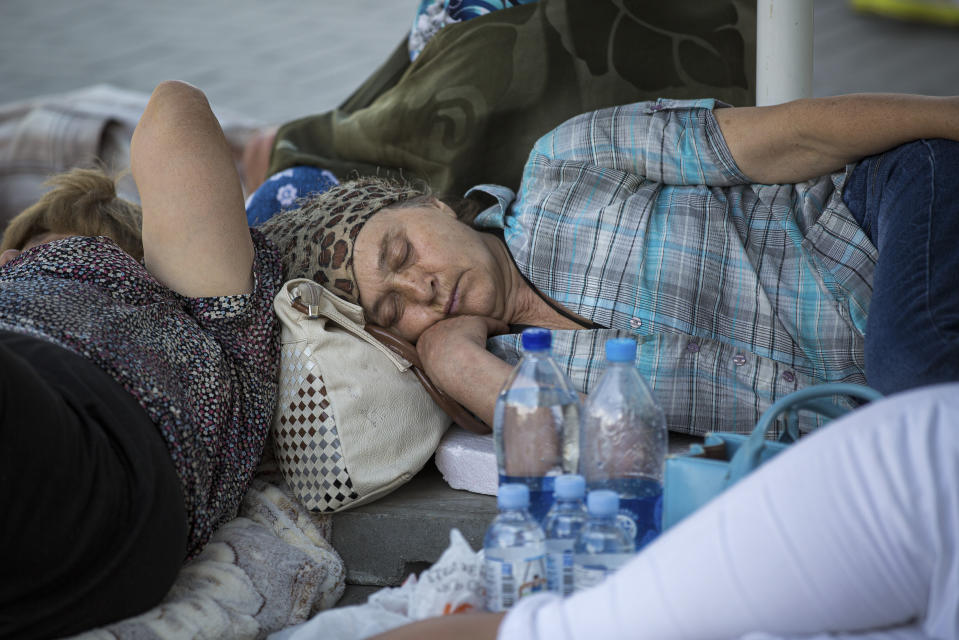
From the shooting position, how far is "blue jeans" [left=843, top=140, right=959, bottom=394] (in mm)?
1630

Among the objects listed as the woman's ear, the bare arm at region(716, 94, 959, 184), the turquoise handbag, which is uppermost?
the bare arm at region(716, 94, 959, 184)

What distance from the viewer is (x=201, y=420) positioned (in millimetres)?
1827

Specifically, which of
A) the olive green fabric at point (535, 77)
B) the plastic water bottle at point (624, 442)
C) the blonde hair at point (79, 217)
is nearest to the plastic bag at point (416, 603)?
the plastic water bottle at point (624, 442)

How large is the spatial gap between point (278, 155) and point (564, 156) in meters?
1.26

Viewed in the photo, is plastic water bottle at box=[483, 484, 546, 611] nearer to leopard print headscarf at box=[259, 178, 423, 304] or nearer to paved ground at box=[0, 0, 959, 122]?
leopard print headscarf at box=[259, 178, 423, 304]

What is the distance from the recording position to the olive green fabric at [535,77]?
293 cm

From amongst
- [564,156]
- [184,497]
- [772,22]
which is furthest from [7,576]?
[772,22]

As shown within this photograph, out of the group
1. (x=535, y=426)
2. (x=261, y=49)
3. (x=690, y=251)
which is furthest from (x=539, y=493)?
(x=261, y=49)

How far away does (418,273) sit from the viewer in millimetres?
2219

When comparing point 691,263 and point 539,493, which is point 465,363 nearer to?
point 539,493

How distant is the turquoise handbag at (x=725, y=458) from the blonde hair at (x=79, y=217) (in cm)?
144

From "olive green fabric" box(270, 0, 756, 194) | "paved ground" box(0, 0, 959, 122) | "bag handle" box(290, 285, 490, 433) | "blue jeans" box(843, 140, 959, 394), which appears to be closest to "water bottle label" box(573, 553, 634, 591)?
"blue jeans" box(843, 140, 959, 394)

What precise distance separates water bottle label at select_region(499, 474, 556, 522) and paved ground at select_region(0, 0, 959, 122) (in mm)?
4710

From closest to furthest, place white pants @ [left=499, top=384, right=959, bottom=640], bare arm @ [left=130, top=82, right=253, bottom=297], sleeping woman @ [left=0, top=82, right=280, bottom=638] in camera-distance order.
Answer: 1. white pants @ [left=499, top=384, right=959, bottom=640]
2. sleeping woman @ [left=0, top=82, right=280, bottom=638]
3. bare arm @ [left=130, top=82, right=253, bottom=297]
